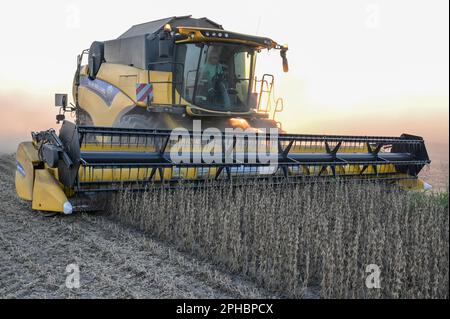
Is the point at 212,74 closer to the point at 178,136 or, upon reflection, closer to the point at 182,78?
the point at 182,78

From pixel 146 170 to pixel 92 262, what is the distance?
164 centimetres

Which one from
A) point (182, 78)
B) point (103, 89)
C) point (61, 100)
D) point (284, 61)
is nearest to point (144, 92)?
point (182, 78)

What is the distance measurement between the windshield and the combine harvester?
0.05 ft

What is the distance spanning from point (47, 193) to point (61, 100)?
444 centimetres

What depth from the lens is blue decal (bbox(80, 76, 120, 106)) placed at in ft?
24.6

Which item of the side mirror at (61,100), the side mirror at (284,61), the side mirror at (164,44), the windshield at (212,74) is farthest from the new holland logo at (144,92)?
the side mirror at (61,100)

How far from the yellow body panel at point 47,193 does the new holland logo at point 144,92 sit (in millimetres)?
2100

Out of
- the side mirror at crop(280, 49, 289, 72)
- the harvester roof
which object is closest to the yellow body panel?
the harvester roof

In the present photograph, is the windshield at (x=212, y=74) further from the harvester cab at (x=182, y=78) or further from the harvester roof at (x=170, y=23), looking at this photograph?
the harvester roof at (x=170, y=23)

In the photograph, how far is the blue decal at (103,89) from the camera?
7.50 metres

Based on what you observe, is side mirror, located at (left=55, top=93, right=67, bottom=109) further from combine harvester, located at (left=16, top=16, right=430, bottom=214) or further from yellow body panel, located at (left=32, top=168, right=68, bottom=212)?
yellow body panel, located at (left=32, top=168, right=68, bottom=212)

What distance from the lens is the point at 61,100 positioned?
876cm
